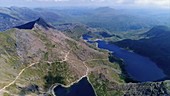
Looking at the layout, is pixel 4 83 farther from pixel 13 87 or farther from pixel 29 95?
pixel 29 95

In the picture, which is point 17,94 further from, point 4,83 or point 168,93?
point 168,93

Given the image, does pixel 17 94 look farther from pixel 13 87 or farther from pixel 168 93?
pixel 168 93

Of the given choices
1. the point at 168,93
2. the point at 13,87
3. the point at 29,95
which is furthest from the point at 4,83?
the point at 168,93

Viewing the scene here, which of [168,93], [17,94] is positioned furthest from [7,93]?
[168,93]

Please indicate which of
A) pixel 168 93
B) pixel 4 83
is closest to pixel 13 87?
pixel 4 83

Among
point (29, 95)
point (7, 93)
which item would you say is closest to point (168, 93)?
point (29, 95)
